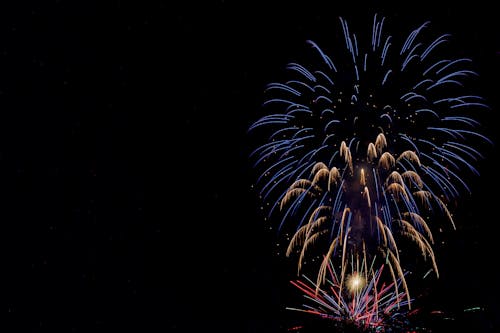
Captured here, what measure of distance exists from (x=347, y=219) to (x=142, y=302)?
21688 mm

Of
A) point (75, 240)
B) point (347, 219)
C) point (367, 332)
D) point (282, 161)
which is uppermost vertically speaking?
point (75, 240)

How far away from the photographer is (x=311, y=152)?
17.3 metres

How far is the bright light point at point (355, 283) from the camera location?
19.8 m

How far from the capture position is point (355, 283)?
19859mm

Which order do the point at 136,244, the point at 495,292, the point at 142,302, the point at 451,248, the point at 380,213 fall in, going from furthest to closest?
the point at 136,244 < the point at 142,302 < the point at 451,248 < the point at 495,292 < the point at 380,213

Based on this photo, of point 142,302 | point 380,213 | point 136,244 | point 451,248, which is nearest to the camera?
point 380,213

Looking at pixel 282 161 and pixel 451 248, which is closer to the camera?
pixel 282 161

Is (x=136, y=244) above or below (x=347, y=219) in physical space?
above

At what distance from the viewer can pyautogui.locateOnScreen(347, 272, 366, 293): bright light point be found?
19.8 metres

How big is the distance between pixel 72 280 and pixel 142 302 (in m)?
5.08

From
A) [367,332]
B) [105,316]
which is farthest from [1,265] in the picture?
[367,332]

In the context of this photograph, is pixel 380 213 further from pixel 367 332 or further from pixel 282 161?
pixel 367 332

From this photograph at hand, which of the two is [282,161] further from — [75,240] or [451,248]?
[75,240]

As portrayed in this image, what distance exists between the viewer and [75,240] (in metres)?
36.8
